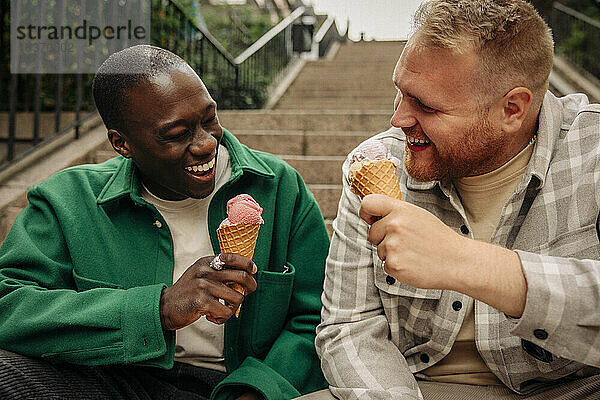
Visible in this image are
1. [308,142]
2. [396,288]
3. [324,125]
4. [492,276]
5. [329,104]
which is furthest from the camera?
[329,104]

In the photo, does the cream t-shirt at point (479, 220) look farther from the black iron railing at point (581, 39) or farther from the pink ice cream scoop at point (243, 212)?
the black iron railing at point (581, 39)

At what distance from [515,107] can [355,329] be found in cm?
76

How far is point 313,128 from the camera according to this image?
391cm

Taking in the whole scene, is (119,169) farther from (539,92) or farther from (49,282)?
(539,92)

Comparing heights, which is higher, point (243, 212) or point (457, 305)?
point (243, 212)

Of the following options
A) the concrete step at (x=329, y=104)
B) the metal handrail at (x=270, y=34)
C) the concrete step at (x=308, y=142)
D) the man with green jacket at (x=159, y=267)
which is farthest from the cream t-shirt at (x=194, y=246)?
the metal handrail at (x=270, y=34)

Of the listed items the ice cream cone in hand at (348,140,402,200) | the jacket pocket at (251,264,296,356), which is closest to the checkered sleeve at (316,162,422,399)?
the jacket pocket at (251,264,296,356)

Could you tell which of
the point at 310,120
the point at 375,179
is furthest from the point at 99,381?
the point at 310,120

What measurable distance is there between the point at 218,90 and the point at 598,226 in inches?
63.5

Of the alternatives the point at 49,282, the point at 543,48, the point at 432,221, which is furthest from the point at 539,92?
the point at 49,282

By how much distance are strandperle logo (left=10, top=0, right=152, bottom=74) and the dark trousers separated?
3.06 feet

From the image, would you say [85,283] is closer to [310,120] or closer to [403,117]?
[403,117]

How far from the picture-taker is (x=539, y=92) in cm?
167

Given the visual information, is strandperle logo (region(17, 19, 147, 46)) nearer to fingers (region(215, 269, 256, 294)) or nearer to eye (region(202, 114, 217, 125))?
eye (region(202, 114, 217, 125))
